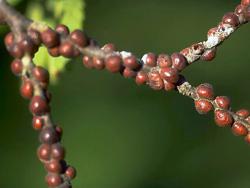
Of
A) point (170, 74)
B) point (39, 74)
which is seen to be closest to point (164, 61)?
point (170, 74)

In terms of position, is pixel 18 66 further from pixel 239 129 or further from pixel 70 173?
pixel 239 129

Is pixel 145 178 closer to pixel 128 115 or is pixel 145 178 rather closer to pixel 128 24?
pixel 128 115

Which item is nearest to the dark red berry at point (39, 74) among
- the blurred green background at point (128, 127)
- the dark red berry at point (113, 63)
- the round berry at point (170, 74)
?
the dark red berry at point (113, 63)

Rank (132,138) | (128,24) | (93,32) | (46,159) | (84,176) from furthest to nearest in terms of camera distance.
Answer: (128,24), (93,32), (132,138), (84,176), (46,159)

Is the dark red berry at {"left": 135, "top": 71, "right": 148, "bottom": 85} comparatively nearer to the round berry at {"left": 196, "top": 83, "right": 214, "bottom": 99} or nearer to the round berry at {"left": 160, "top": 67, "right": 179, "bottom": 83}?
the round berry at {"left": 160, "top": 67, "right": 179, "bottom": 83}

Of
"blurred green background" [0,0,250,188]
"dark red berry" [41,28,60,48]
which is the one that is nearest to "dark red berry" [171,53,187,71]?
"dark red berry" [41,28,60,48]

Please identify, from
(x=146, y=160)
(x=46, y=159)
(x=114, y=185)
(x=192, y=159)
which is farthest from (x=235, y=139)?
(x=46, y=159)
